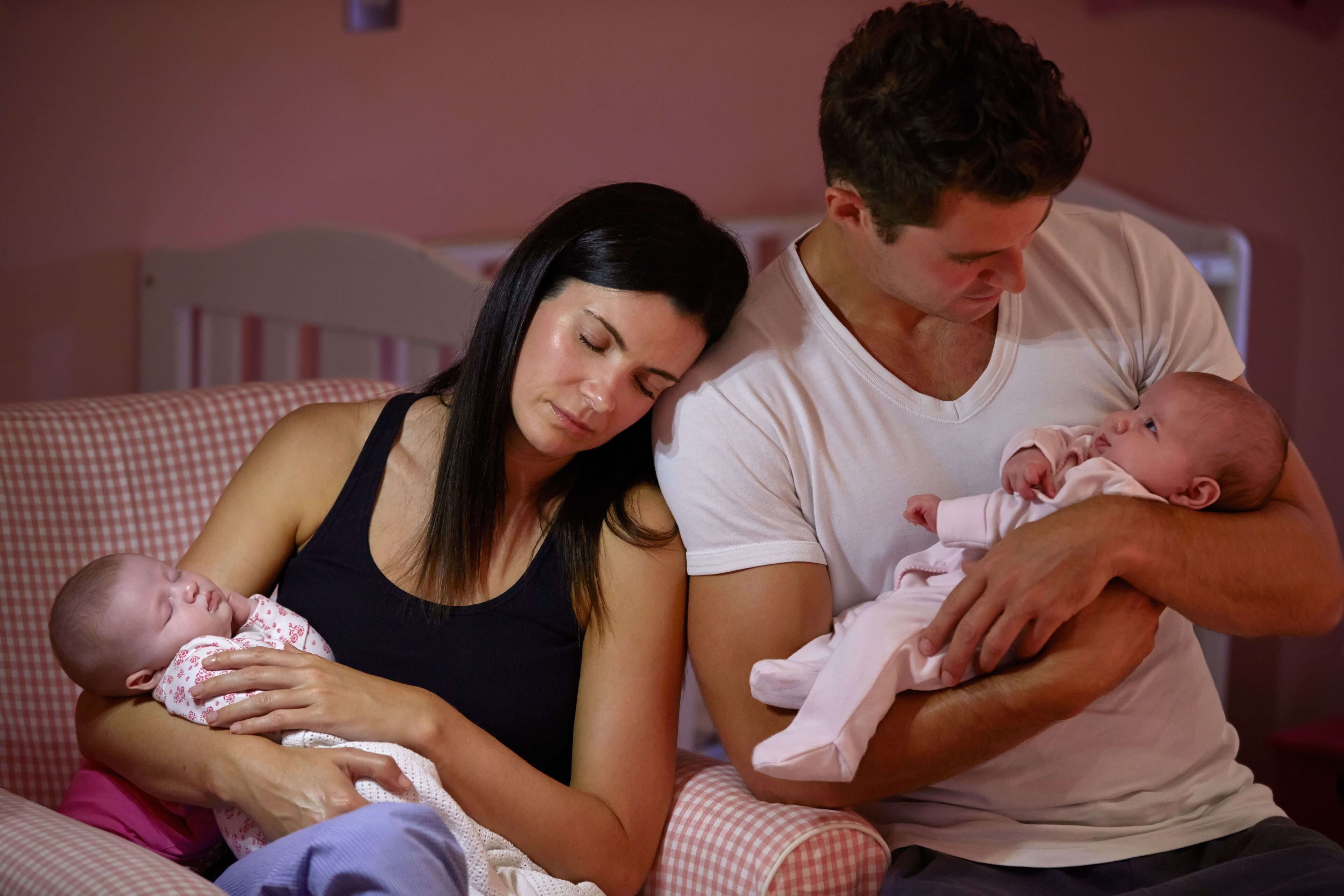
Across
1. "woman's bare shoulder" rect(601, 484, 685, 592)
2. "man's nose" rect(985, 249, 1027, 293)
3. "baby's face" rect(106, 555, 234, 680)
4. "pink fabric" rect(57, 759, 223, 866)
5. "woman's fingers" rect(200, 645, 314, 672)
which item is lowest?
"pink fabric" rect(57, 759, 223, 866)

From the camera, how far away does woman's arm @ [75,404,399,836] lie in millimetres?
1258

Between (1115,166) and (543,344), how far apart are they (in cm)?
181

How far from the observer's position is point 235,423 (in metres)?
1.91

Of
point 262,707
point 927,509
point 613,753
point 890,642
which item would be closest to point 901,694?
point 890,642

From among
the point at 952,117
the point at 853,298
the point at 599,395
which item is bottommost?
the point at 599,395

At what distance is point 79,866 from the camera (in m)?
1.09

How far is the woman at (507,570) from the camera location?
1332mm

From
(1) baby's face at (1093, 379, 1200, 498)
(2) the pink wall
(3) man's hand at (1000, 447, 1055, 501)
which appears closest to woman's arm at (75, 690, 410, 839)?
(3) man's hand at (1000, 447, 1055, 501)

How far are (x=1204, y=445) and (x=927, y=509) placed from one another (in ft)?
0.99

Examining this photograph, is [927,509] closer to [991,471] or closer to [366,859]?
[991,471]

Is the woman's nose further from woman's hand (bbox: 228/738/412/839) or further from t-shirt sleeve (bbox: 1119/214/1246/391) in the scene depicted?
t-shirt sleeve (bbox: 1119/214/1246/391)

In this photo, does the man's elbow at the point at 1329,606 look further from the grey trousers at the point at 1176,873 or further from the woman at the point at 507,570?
the woman at the point at 507,570

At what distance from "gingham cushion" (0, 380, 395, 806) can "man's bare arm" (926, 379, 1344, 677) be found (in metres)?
1.09

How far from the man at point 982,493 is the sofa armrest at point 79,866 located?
0.61 m
